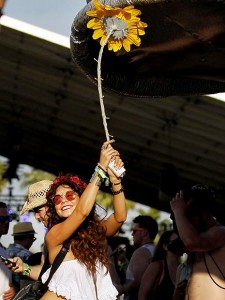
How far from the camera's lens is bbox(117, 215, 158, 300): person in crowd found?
35.9 feet

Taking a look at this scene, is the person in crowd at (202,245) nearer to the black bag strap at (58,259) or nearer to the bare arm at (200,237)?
the bare arm at (200,237)

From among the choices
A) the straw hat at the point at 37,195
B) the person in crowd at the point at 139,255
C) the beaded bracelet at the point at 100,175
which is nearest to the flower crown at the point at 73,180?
the beaded bracelet at the point at 100,175

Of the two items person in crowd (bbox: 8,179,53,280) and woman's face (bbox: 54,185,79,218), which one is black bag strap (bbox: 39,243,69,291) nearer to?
woman's face (bbox: 54,185,79,218)

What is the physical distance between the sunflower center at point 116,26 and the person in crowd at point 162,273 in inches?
174

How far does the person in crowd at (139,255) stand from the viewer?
A: 10.9 m

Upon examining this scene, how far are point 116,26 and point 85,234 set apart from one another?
1.54 metres

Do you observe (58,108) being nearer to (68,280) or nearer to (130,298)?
(130,298)

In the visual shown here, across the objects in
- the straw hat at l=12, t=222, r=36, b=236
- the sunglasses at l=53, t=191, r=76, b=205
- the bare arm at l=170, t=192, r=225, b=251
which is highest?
the sunglasses at l=53, t=191, r=76, b=205

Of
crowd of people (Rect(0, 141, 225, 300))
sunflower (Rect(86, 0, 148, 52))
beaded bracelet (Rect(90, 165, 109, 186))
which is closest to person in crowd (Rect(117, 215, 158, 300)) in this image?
crowd of people (Rect(0, 141, 225, 300))

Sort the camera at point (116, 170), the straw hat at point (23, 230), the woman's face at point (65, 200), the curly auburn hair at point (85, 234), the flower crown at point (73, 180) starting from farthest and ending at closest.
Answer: the straw hat at point (23, 230), the flower crown at point (73, 180), the woman's face at point (65, 200), the curly auburn hair at point (85, 234), the camera at point (116, 170)

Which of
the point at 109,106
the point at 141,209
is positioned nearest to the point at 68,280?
the point at 109,106

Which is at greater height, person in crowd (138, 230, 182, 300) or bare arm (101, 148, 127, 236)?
bare arm (101, 148, 127, 236)

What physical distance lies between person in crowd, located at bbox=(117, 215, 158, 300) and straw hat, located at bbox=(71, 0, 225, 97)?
14.4 feet

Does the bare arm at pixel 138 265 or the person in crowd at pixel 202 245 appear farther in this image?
the bare arm at pixel 138 265
